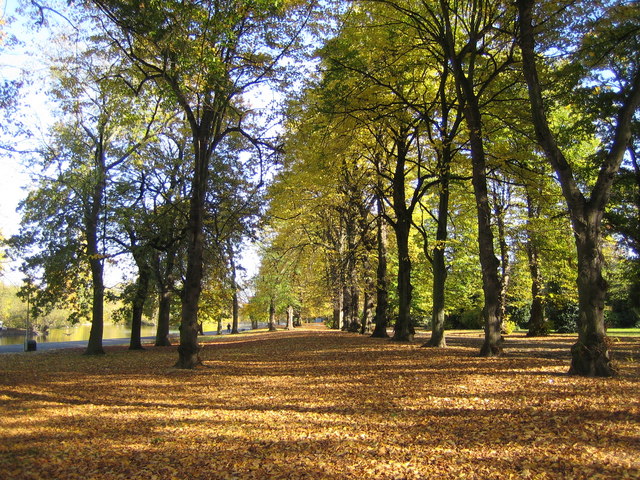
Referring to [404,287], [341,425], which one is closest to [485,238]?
[404,287]

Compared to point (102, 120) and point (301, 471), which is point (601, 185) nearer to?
point (301, 471)

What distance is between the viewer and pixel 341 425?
6.29 meters

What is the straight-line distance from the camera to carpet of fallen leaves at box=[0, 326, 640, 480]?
478 cm

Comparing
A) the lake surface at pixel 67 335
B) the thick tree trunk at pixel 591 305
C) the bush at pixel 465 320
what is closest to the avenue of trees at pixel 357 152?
Result: the thick tree trunk at pixel 591 305

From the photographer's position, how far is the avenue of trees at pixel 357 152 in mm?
9688

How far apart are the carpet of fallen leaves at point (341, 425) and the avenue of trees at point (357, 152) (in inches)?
82.7

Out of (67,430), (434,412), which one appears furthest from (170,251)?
(434,412)

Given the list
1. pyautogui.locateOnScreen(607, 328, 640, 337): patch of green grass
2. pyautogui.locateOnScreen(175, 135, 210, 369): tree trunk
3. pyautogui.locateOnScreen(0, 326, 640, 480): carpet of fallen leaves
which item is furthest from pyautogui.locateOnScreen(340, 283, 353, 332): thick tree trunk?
pyautogui.locateOnScreen(0, 326, 640, 480): carpet of fallen leaves

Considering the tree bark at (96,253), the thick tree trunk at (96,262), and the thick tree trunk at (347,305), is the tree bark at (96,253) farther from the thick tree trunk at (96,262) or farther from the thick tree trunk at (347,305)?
the thick tree trunk at (347,305)

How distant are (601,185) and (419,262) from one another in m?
19.7

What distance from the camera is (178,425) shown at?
6.82m

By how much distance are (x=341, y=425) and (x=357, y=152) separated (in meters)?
13.6

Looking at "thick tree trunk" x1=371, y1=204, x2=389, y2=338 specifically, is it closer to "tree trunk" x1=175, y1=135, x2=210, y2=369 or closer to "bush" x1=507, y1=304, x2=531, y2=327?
"tree trunk" x1=175, y1=135, x2=210, y2=369

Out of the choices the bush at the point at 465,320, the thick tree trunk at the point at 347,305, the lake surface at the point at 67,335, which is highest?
the thick tree trunk at the point at 347,305
